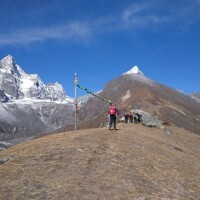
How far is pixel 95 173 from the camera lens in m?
22.8

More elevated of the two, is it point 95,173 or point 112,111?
point 112,111

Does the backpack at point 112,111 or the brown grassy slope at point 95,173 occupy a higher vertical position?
the backpack at point 112,111

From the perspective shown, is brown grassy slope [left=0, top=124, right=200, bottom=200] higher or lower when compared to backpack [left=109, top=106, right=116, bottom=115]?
lower

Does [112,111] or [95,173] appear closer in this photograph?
[95,173]

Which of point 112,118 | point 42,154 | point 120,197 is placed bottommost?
point 120,197

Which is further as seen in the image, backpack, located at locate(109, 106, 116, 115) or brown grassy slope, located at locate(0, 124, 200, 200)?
backpack, located at locate(109, 106, 116, 115)

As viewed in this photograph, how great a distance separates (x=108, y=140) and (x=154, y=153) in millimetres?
4398

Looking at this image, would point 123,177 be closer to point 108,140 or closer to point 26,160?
point 26,160

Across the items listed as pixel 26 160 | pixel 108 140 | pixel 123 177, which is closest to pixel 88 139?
pixel 108 140

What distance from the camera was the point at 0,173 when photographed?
76.1 ft

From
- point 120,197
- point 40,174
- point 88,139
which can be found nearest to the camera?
point 120,197

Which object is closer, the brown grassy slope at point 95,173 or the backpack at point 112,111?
the brown grassy slope at point 95,173

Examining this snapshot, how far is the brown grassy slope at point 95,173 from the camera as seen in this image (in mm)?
20078

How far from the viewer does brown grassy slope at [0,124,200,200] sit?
20078mm
